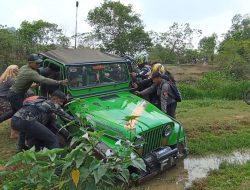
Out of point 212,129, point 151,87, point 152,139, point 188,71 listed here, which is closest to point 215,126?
point 212,129

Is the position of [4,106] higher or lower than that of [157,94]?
lower

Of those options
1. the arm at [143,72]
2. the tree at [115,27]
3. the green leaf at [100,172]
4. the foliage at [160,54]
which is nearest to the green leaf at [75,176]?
the green leaf at [100,172]

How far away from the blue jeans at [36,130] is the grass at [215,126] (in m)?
2.74

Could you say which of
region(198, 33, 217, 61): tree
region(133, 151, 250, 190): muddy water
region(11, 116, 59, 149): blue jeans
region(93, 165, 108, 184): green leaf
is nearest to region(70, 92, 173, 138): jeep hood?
region(11, 116, 59, 149): blue jeans

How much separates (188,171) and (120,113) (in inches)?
57.6

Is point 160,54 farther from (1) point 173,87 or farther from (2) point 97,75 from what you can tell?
(2) point 97,75

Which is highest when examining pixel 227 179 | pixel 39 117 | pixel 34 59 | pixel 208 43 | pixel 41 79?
pixel 34 59

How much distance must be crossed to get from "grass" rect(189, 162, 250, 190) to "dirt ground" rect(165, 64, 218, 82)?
15039 mm

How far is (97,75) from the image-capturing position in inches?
287

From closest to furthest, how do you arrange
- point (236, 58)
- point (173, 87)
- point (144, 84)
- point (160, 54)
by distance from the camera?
point (173, 87)
point (144, 84)
point (236, 58)
point (160, 54)

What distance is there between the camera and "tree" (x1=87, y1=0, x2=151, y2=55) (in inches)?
994

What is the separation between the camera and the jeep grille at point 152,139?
6.08 meters

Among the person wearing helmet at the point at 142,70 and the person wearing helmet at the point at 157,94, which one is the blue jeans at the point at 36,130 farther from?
the person wearing helmet at the point at 142,70

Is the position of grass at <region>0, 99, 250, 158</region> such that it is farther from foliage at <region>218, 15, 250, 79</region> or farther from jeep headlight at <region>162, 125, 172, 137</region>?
foliage at <region>218, 15, 250, 79</region>
